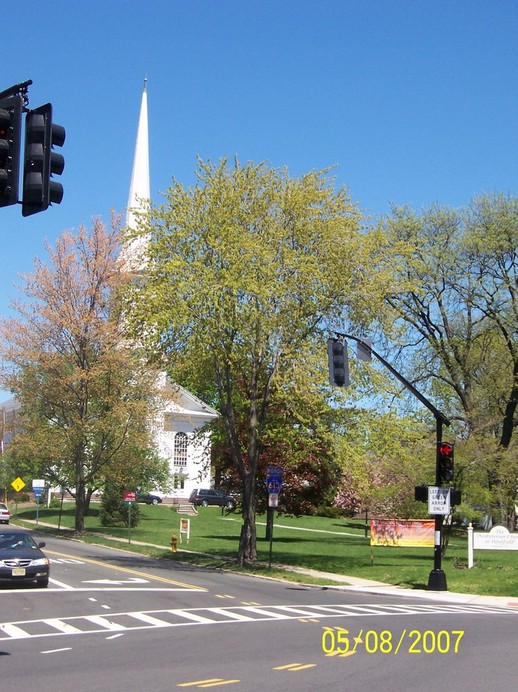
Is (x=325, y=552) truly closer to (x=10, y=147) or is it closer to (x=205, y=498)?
(x=10, y=147)

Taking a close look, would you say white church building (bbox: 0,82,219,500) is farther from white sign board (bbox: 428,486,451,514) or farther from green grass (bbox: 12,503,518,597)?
white sign board (bbox: 428,486,451,514)

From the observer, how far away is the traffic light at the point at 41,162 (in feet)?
31.0

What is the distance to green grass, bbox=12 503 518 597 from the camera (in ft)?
87.2

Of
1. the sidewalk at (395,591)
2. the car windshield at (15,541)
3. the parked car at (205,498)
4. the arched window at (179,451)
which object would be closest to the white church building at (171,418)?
the arched window at (179,451)

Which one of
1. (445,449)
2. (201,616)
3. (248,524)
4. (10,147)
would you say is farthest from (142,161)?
(10,147)

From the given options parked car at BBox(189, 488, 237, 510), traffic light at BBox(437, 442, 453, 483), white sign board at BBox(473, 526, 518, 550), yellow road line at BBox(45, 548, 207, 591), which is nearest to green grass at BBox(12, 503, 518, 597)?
white sign board at BBox(473, 526, 518, 550)

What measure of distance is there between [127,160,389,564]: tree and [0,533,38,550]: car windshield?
24.8 feet

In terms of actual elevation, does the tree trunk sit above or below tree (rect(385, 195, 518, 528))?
below

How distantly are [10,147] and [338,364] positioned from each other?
1123 cm

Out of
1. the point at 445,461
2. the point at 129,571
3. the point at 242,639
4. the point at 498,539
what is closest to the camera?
the point at 242,639

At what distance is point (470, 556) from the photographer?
2853cm

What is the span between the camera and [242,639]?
13.8m

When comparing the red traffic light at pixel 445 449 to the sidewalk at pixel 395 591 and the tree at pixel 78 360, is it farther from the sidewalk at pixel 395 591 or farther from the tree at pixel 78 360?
the tree at pixel 78 360

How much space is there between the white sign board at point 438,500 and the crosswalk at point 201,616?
377cm
